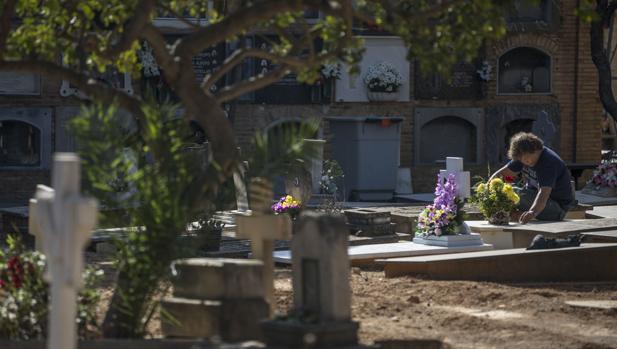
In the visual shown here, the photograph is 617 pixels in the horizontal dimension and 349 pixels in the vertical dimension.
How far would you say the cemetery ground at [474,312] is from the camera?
10.0 metres

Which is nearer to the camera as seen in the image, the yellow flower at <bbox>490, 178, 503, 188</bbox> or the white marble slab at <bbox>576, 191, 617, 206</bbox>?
the yellow flower at <bbox>490, 178, 503, 188</bbox>

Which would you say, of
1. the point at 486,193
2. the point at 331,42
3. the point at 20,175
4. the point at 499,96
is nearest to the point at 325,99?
the point at 499,96

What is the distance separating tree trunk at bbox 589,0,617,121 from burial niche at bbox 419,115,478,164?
9.48ft

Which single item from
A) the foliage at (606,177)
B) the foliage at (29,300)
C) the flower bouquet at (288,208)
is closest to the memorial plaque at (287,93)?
the foliage at (606,177)

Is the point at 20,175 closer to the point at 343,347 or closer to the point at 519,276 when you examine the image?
the point at 519,276

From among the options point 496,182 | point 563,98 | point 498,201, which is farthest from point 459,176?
point 563,98

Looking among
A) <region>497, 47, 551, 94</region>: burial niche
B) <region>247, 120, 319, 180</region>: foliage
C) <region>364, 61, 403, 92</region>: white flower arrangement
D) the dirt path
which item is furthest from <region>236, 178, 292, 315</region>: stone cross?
<region>497, 47, 551, 94</region>: burial niche

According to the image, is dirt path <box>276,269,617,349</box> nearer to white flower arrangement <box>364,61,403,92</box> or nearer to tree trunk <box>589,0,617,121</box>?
white flower arrangement <box>364,61,403,92</box>

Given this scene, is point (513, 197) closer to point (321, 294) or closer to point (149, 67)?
point (321, 294)

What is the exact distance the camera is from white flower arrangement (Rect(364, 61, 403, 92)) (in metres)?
28.9

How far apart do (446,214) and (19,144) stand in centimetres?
1477

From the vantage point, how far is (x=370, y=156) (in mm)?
27578

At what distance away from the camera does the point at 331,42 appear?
10.3 m

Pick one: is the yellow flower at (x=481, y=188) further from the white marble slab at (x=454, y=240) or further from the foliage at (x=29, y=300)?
the foliage at (x=29, y=300)
